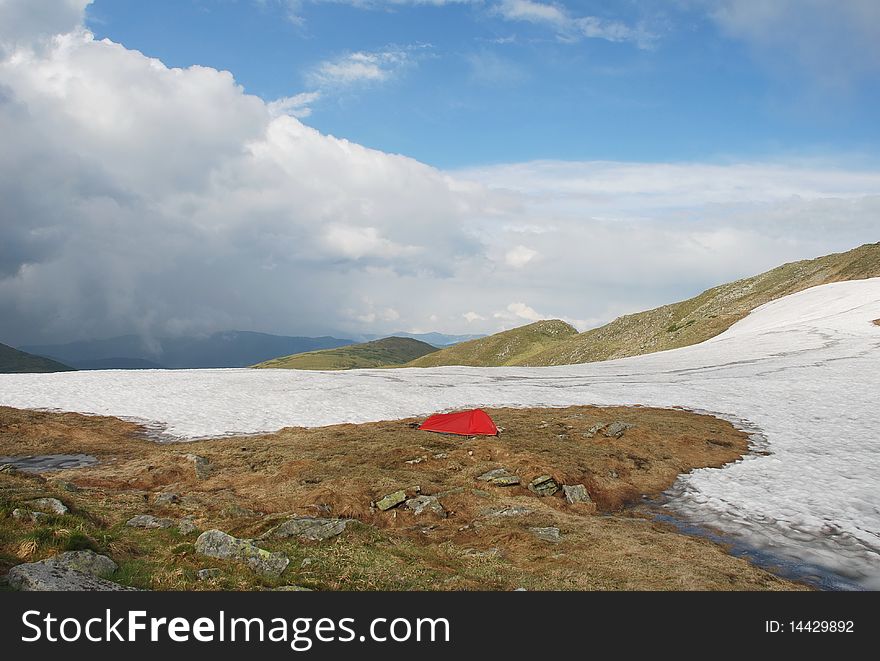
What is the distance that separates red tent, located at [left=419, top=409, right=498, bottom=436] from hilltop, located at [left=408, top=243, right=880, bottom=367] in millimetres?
92354

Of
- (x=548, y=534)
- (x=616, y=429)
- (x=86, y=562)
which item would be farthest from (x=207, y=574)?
(x=616, y=429)

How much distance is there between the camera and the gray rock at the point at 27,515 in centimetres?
1352

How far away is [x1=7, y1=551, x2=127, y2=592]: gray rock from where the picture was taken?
9.90 meters

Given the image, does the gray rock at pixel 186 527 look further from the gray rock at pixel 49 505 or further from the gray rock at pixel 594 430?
the gray rock at pixel 594 430

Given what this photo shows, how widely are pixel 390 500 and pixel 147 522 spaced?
27.4 feet

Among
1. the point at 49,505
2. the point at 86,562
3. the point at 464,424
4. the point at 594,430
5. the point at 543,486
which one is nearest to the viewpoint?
the point at 86,562

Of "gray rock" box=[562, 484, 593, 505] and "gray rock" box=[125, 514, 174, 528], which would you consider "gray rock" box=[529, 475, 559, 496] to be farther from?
"gray rock" box=[125, 514, 174, 528]

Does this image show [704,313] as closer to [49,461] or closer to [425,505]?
[425,505]

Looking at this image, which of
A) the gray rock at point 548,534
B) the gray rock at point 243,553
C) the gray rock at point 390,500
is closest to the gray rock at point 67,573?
the gray rock at point 243,553

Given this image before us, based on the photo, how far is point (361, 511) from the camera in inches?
750
